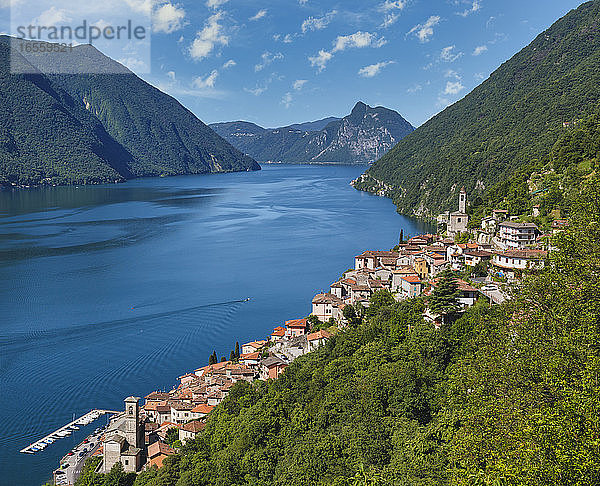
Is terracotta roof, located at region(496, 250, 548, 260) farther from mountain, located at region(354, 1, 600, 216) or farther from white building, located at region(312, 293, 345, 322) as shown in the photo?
mountain, located at region(354, 1, 600, 216)

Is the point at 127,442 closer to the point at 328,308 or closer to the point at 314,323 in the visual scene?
the point at 314,323

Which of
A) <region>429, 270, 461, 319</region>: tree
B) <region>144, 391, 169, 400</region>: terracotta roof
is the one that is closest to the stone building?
<region>144, 391, 169, 400</region>: terracotta roof

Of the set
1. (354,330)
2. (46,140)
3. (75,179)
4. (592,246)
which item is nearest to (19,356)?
(354,330)

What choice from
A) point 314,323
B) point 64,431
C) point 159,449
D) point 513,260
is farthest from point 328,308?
point 64,431

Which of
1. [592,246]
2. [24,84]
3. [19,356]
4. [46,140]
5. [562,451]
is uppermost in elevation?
[24,84]

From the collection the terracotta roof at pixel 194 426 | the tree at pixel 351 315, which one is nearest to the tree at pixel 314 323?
the tree at pixel 351 315

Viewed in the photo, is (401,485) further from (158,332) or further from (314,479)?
(158,332)

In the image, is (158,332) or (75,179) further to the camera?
(75,179)

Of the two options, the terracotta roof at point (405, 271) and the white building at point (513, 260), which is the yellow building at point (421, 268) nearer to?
the terracotta roof at point (405, 271)
